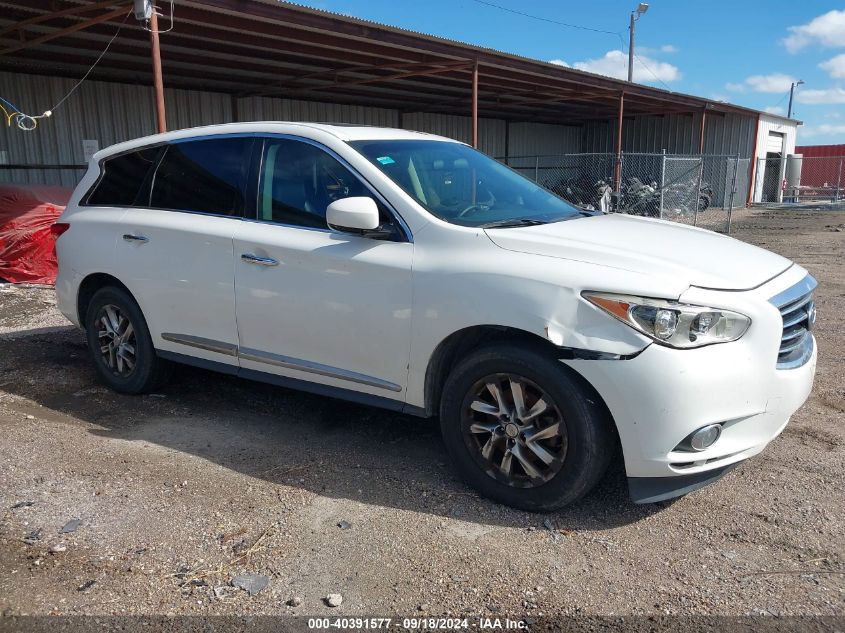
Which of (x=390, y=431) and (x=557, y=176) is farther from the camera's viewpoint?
(x=557, y=176)

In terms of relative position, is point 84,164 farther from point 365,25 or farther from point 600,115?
point 600,115

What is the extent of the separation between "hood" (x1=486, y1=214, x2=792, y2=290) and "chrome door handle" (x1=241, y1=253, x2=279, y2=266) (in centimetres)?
130

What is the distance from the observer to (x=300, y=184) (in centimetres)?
407

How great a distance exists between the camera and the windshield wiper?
3590 millimetres

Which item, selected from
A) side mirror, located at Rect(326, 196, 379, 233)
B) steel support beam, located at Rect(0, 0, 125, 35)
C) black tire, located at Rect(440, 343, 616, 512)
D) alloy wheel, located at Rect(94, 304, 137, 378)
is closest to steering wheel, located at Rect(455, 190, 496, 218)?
side mirror, located at Rect(326, 196, 379, 233)

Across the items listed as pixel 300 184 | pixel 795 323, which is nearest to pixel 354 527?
pixel 300 184

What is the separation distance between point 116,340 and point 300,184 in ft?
6.64

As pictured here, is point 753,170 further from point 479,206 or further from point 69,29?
point 479,206

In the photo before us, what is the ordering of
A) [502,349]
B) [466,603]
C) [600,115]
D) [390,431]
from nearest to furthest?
[466,603] → [502,349] → [390,431] → [600,115]

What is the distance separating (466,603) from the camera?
2.69 m

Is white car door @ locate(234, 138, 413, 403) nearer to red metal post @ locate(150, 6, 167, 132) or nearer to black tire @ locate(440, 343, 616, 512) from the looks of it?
black tire @ locate(440, 343, 616, 512)

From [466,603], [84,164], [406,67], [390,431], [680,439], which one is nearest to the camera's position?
[466,603]

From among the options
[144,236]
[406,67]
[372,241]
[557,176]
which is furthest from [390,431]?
[557,176]

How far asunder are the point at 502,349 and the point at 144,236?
2727mm
